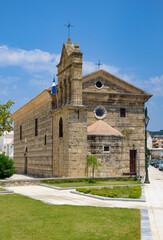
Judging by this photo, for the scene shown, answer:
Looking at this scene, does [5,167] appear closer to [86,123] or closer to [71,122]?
[71,122]

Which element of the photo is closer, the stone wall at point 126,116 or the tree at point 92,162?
the tree at point 92,162

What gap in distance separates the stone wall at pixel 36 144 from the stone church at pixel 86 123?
10 centimetres

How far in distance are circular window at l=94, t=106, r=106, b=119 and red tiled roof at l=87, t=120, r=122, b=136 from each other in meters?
1.11

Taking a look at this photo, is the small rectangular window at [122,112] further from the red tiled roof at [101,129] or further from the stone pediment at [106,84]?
the red tiled roof at [101,129]

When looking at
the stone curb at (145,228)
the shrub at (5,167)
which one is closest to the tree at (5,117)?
the shrub at (5,167)

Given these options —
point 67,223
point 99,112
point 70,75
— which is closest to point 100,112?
point 99,112

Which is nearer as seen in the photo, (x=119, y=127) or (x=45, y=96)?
(x=119, y=127)

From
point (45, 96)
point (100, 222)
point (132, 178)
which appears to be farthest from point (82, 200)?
point (45, 96)

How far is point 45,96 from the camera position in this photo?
3506 cm

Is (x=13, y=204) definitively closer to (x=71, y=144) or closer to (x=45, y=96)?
(x=71, y=144)

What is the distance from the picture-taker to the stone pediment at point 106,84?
31.1m

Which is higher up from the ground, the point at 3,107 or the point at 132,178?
the point at 3,107

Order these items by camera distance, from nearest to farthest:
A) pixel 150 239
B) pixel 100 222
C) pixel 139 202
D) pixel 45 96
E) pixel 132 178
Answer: pixel 150 239, pixel 100 222, pixel 139 202, pixel 132 178, pixel 45 96

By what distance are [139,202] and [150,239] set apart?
6438 mm
